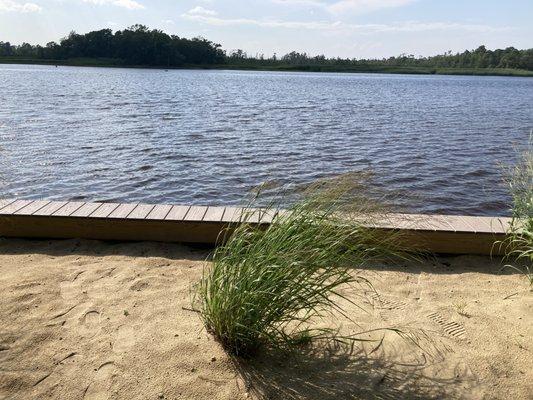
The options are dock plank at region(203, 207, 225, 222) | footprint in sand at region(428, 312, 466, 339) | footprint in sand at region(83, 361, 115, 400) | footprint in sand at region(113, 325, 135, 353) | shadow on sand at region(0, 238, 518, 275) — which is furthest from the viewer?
dock plank at region(203, 207, 225, 222)

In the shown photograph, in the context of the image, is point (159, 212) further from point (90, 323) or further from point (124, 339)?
point (124, 339)

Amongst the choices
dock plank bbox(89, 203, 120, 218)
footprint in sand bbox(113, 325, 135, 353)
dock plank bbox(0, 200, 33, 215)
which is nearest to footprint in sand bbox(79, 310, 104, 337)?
footprint in sand bbox(113, 325, 135, 353)

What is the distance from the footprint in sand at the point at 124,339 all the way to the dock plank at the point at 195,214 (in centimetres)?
146

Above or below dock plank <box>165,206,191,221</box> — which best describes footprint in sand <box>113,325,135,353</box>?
below

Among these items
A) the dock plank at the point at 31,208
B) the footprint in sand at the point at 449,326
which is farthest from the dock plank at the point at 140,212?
the footprint in sand at the point at 449,326

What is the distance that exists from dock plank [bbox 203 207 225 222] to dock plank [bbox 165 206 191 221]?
0.20 m

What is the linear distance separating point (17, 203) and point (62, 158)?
613 centimetres

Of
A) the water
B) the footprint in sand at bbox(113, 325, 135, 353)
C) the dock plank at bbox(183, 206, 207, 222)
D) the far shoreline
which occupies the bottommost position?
the water

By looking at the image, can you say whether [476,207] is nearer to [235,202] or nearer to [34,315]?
[235,202]

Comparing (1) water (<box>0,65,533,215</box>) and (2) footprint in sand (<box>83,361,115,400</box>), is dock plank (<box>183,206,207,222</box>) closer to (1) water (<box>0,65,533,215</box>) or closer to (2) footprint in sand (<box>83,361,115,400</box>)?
(1) water (<box>0,65,533,215</box>)

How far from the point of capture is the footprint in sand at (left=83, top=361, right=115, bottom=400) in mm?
2125

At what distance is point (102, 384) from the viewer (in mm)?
2199

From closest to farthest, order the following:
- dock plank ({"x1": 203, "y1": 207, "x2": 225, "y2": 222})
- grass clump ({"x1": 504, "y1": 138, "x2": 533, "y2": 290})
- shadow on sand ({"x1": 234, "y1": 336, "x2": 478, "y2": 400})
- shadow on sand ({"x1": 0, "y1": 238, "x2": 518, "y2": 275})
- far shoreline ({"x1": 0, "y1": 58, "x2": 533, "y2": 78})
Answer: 1. shadow on sand ({"x1": 234, "y1": 336, "x2": 478, "y2": 400})
2. grass clump ({"x1": 504, "y1": 138, "x2": 533, "y2": 290})
3. shadow on sand ({"x1": 0, "y1": 238, "x2": 518, "y2": 275})
4. dock plank ({"x1": 203, "y1": 207, "x2": 225, "y2": 222})
5. far shoreline ({"x1": 0, "y1": 58, "x2": 533, "y2": 78})

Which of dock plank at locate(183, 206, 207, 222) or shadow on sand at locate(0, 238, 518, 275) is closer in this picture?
shadow on sand at locate(0, 238, 518, 275)
